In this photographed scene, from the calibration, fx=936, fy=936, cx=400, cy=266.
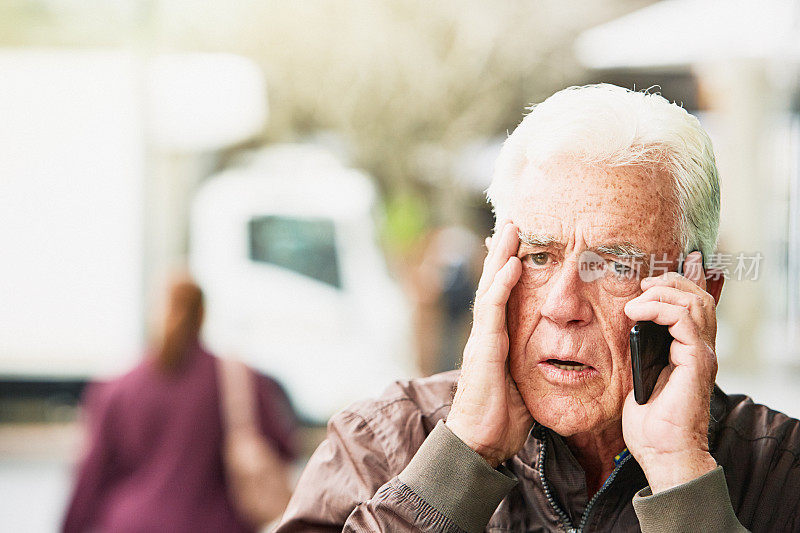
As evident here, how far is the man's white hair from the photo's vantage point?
1.57 meters

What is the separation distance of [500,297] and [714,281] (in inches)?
16.7

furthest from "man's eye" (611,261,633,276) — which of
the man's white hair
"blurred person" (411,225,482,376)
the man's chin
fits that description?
"blurred person" (411,225,482,376)

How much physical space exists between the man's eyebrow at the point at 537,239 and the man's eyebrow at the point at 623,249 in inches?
2.9

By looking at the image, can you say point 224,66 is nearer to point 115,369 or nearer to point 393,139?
point 393,139

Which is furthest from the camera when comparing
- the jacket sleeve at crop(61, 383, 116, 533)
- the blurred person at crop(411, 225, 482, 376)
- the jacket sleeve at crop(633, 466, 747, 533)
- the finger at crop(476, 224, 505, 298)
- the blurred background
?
the blurred person at crop(411, 225, 482, 376)

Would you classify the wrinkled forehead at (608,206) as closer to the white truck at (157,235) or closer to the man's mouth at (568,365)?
the man's mouth at (568,365)

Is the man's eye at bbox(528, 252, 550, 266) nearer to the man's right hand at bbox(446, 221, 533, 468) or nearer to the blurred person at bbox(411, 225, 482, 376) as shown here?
the man's right hand at bbox(446, 221, 533, 468)

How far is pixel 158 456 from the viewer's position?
11.3 ft

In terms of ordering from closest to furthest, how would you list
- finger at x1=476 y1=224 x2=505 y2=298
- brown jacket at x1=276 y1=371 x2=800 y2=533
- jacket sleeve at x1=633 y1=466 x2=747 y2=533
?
jacket sleeve at x1=633 y1=466 x2=747 y2=533 → brown jacket at x1=276 y1=371 x2=800 y2=533 → finger at x1=476 y1=224 x2=505 y2=298

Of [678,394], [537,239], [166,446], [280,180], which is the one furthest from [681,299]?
[280,180]

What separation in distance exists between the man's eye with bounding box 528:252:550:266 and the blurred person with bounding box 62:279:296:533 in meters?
2.14

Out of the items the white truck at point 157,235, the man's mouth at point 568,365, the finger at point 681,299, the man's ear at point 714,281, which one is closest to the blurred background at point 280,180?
the white truck at point 157,235

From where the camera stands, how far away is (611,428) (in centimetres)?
167

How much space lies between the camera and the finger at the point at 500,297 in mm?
1575
